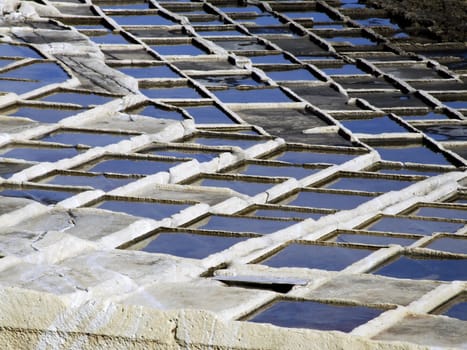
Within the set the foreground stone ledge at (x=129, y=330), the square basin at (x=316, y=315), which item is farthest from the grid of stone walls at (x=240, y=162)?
the foreground stone ledge at (x=129, y=330)

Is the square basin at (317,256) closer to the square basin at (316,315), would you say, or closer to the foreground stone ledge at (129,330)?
the square basin at (316,315)

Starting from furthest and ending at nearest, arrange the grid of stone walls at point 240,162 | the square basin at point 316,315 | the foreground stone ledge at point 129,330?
the grid of stone walls at point 240,162
the square basin at point 316,315
the foreground stone ledge at point 129,330

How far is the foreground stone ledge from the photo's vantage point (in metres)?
6.03

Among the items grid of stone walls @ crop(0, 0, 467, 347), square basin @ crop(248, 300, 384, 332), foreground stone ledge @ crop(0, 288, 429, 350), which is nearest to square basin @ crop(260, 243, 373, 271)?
grid of stone walls @ crop(0, 0, 467, 347)

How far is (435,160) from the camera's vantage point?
38.8ft

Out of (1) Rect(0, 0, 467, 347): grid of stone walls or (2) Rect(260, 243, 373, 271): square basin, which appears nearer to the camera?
(1) Rect(0, 0, 467, 347): grid of stone walls

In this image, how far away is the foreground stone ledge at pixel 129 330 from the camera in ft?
19.8

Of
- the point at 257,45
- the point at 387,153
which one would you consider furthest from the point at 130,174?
the point at 257,45

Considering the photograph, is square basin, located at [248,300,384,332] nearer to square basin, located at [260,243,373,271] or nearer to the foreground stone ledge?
the foreground stone ledge

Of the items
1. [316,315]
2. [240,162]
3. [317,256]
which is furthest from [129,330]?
[240,162]

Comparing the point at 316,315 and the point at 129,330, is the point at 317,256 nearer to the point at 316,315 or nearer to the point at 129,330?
the point at 316,315

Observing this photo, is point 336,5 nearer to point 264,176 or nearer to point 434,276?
point 264,176

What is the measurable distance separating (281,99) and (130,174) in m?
3.29

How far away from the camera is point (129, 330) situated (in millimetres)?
6242
